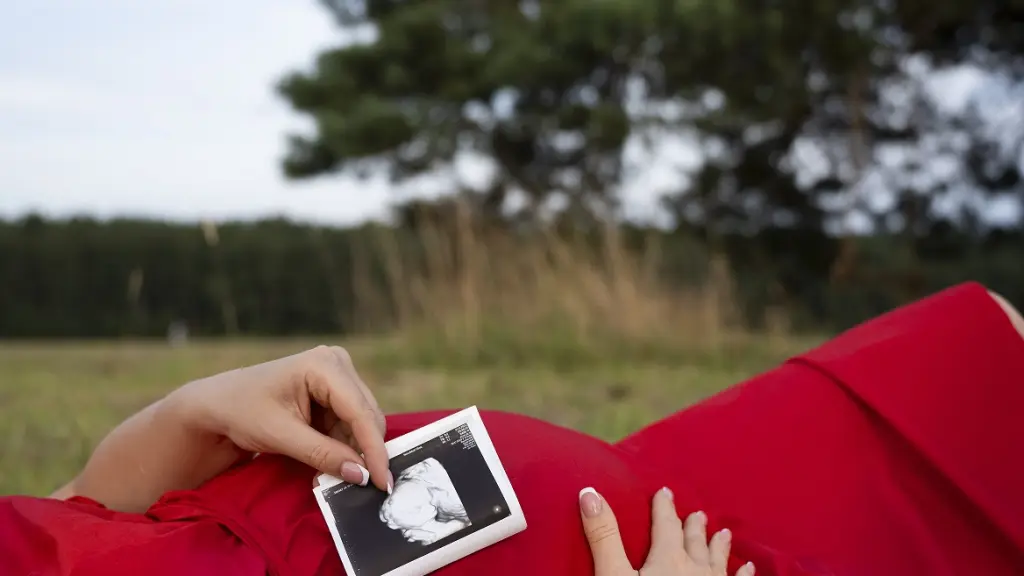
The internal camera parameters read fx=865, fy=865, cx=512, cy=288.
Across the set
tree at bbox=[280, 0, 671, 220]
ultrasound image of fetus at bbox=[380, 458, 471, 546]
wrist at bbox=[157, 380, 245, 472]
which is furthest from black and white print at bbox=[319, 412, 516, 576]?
tree at bbox=[280, 0, 671, 220]

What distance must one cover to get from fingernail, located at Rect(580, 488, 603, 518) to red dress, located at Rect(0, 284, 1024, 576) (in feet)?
0.07

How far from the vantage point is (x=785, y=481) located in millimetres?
1064

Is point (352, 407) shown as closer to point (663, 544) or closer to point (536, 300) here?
point (663, 544)

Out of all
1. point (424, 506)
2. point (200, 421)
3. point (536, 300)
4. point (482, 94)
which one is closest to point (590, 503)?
point (424, 506)

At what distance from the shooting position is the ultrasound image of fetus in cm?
88

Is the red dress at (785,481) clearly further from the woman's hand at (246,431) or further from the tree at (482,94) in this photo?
the tree at (482,94)

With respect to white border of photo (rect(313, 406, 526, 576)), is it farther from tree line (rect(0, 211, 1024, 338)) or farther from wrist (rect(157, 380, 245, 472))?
tree line (rect(0, 211, 1024, 338))

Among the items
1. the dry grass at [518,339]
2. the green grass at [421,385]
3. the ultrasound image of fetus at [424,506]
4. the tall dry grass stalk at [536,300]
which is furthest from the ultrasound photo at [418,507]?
the tall dry grass stalk at [536,300]

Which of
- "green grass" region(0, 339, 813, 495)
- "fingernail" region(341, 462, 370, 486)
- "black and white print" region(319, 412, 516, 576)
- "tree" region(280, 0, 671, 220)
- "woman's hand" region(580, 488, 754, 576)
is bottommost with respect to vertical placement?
"green grass" region(0, 339, 813, 495)

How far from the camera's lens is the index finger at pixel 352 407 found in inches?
35.6

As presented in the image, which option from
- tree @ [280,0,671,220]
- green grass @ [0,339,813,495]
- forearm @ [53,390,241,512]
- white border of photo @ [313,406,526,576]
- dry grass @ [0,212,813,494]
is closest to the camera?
white border of photo @ [313,406,526,576]

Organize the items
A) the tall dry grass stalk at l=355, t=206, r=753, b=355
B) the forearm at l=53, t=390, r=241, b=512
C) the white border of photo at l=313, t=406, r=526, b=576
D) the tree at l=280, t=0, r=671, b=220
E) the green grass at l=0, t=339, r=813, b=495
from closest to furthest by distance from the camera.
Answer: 1. the white border of photo at l=313, t=406, r=526, b=576
2. the forearm at l=53, t=390, r=241, b=512
3. the green grass at l=0, t=339, r=813, b=495
4. the tall dry grass stalk at l=355, t=206, r=753, b=355
5. the tree at l=280, t=0, r=671, b=220

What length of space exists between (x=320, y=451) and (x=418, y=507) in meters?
0.12

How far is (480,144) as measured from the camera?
1181 centimetres
